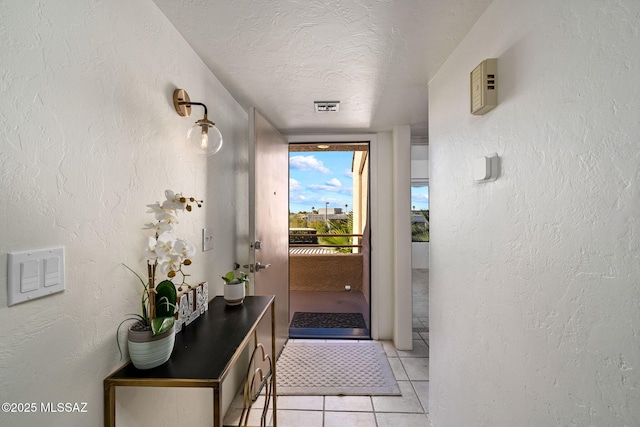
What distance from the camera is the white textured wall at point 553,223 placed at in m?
0.60

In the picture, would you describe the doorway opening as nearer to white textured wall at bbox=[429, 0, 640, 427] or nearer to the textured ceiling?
the textured ceiling

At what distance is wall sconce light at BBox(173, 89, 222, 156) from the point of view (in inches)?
48.7

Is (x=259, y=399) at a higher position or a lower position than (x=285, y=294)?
lower

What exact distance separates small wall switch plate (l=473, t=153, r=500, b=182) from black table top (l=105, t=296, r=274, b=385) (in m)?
1.12

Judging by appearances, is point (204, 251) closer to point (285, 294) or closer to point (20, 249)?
point (20, 249)

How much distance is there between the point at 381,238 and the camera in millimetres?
2910

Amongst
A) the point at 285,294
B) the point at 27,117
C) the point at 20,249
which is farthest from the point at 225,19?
the point at 285,294

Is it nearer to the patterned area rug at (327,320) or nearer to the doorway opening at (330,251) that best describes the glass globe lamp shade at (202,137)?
the doorway opening at (330,251)

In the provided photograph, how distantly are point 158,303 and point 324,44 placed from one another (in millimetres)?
1289

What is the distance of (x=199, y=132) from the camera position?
124cm

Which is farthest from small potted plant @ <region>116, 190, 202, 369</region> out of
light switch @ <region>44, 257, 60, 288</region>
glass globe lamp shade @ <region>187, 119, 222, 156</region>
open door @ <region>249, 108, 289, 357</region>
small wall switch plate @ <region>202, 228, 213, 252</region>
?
open door @ <region>249, 108, 289, 357</region>

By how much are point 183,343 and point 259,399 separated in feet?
3.98

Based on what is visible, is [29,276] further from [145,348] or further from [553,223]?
[553,223]

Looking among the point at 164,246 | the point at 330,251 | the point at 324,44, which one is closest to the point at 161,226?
the point at 164,246
